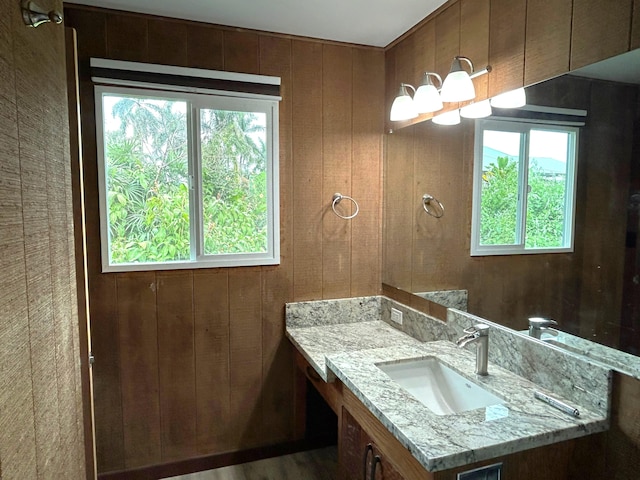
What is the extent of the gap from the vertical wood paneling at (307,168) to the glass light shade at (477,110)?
2.69 feet

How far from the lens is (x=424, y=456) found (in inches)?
40.7

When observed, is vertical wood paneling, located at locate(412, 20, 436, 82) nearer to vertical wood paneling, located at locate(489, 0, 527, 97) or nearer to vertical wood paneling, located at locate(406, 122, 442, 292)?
vertical wood paneling, located at locate(406, 122, 442, 292)

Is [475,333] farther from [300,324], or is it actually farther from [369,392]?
[300,324]

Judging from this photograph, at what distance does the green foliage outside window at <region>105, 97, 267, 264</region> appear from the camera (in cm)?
204

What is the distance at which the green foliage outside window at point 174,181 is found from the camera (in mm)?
2039

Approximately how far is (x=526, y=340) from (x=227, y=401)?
1.60 metres

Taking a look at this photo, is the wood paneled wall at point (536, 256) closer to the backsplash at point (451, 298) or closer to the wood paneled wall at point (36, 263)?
the backsplash at point (451, 298)

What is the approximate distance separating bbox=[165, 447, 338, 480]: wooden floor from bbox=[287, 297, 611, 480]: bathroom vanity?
0.64 metres

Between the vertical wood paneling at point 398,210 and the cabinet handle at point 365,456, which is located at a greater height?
the vertical wood paneling at point 398,210

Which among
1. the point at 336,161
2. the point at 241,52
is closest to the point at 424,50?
the point at 336,161

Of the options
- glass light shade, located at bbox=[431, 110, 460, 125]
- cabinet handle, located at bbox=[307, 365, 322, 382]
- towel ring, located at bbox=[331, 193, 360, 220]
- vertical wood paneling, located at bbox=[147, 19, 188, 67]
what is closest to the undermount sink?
cabinet handle, located at bbox=[307, 365, 322, 382]

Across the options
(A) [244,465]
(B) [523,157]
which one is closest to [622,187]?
(B) [523,157]

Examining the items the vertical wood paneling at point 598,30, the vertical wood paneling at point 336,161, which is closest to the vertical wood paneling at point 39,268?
the vertical wood paneling at point 336,161

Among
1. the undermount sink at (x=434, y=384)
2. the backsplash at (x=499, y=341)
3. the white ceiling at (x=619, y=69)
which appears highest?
the white ceiling at (x=619, y=69)
